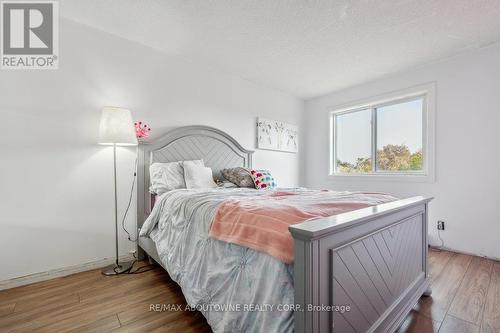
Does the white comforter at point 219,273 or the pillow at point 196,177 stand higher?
the pillow at point 196,177

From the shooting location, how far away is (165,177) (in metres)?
2.36

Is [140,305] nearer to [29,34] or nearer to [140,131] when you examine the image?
[140,131]

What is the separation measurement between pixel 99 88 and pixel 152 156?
0.81 m

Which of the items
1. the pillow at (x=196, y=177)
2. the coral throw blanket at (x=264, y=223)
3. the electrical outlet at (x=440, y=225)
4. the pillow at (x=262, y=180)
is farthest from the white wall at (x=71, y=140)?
the electrical outlet at (x=440, y=225)

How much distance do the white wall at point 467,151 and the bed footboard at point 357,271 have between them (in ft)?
5.16

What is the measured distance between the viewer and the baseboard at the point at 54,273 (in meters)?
1.90

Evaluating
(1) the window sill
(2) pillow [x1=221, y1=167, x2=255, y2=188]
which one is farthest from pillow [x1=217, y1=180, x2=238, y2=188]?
(1) the window sill

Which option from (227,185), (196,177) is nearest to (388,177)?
(227,185)

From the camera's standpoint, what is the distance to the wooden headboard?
252 centimetres

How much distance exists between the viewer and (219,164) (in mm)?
3123

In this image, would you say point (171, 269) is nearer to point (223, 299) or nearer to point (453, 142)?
point (223, 299)

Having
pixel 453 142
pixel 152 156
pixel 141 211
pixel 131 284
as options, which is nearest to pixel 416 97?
pixel 453 142

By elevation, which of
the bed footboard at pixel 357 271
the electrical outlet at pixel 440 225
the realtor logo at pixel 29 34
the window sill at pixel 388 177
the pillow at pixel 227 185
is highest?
the realtor logo at pixel 29 34

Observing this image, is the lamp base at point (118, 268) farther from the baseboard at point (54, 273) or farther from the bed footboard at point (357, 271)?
the bed footboard at point (357, 271)
